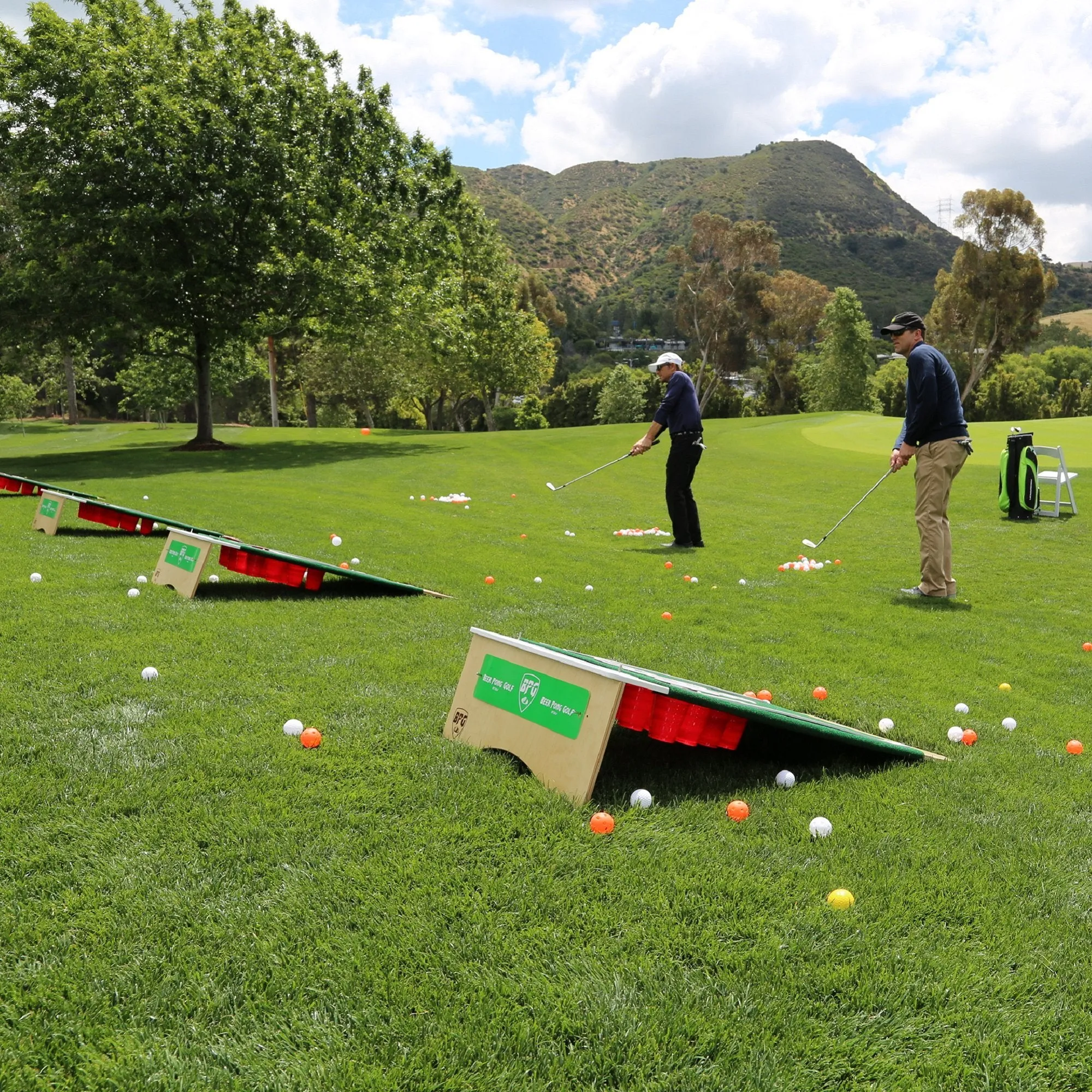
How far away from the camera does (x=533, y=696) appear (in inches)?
156

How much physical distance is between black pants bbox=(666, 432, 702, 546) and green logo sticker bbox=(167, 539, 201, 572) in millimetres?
6015

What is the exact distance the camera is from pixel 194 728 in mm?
4445

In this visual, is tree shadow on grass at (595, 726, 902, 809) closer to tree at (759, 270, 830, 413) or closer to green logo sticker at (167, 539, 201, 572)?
green logo sticker at (167, 539, 201, 572)

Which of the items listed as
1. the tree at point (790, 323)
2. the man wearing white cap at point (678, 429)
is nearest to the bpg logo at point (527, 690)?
the man wearing white cap at point (678, 429)

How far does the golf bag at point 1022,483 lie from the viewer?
1545cm

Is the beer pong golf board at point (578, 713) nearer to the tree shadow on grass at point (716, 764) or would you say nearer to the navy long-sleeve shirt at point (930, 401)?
the tree shadow on grass at point (716, 764)

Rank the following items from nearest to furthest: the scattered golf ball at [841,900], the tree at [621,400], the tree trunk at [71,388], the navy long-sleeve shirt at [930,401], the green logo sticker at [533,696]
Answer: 1. the scattered golf ball at [841,900]
2. the green logo sticker at [533,696]
3. the navy long-sleeve shirt at [930,401]
4. the tree trunk at [71,388]
5. the tree at [621,400]

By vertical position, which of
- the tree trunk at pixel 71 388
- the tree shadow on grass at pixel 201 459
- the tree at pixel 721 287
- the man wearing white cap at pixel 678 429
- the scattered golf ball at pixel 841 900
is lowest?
the scattered golf ball at pixel 841 900

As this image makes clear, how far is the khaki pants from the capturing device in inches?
326

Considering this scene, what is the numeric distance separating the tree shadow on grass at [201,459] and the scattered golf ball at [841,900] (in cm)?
1845

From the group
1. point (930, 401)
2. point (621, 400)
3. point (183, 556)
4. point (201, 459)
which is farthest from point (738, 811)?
point (621, 400)

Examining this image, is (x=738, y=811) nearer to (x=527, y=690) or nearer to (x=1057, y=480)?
(x=527, y=690)

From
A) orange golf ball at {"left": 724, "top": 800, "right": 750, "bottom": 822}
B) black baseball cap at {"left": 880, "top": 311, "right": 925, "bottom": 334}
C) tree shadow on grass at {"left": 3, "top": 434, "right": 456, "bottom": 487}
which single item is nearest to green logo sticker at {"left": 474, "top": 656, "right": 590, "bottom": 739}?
orange golf ball at {"left": 724, "top": 800, "right": 750, "bottom": 822}

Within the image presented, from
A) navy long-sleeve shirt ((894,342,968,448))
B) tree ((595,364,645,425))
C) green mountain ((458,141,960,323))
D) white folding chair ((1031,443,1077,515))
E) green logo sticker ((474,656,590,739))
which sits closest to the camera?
green logo sticker ((474,656,590,739))
